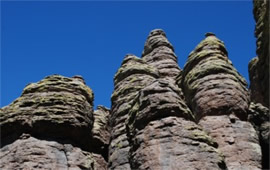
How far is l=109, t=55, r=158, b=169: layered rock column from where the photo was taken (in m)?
36.3

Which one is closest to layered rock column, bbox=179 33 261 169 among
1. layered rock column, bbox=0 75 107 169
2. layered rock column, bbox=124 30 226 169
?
layered rock column, bbox=124 30 226 169

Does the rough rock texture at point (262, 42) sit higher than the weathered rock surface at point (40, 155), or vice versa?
the rough rock texture at point (262, 42)

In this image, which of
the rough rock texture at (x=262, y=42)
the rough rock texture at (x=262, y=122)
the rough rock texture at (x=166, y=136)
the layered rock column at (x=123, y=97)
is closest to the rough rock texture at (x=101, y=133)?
the layered rock column at (x=123, y=97)

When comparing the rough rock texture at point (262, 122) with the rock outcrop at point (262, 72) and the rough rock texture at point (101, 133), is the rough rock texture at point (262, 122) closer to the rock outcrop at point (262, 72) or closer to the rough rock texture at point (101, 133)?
the rock outcrop at point (262, 72)

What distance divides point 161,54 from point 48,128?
3463 centimetres

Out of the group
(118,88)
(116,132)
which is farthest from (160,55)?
(116,132)

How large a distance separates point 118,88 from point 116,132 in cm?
816

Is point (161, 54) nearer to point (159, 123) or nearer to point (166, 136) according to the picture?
point (159, 123)

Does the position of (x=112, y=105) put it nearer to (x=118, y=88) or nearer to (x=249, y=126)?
(x=118, y=88)

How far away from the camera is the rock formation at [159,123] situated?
24484 millimetres

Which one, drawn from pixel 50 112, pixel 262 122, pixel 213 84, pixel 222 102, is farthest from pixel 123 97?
pixel 262 122

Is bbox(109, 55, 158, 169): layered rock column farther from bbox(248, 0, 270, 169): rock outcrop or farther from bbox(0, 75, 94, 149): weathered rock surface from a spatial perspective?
bbox(248, 0, 270, 169): rock outcrop

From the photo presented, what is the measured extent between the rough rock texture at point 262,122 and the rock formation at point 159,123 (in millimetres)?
85

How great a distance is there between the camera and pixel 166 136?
24.4m
